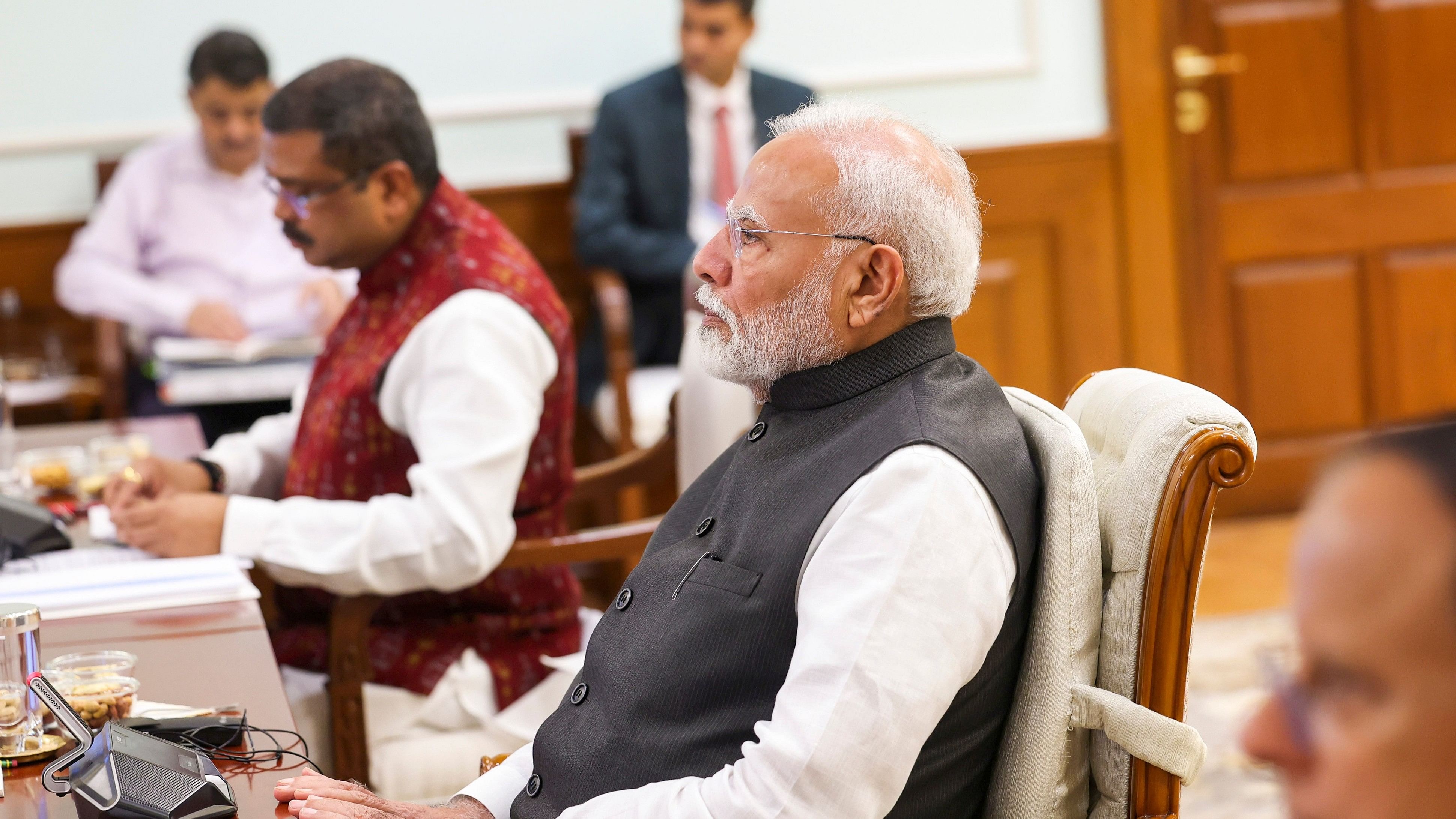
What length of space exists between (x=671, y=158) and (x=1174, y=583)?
121 inches

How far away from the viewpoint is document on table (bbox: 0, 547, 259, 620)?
5.30 feet

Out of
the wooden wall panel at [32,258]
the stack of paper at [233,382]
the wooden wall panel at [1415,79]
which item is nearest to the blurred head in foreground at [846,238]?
the stack of paper at [233,382]

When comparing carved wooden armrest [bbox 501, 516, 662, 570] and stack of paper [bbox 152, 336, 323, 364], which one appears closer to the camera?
carved wooden armrest [bbox 501, 516, 662, 570]

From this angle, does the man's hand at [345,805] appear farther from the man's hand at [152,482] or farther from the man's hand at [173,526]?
the man's hand at [152,482]

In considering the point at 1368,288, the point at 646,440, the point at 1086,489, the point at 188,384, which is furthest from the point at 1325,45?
the point at 1086,489

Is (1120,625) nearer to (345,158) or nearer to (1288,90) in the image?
(345,158)

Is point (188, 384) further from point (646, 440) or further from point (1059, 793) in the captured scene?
point (1059, 793)

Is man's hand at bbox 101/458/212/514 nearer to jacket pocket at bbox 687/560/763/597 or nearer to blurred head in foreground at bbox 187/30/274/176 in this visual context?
jacket pocket at bbox 687/560/763/597

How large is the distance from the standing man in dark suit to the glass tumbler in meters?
2.81

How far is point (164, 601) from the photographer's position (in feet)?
5.37

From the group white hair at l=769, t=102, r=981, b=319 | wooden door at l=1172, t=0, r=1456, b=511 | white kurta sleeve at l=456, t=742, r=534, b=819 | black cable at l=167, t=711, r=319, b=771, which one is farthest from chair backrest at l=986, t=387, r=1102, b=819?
wooden door at l=1172, t=0, r=1456, b=511

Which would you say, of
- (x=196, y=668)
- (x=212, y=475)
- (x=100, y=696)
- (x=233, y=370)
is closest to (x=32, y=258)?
(x=233, y=370)

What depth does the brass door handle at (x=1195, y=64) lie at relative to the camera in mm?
4512

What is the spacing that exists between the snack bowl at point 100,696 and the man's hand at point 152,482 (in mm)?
640
